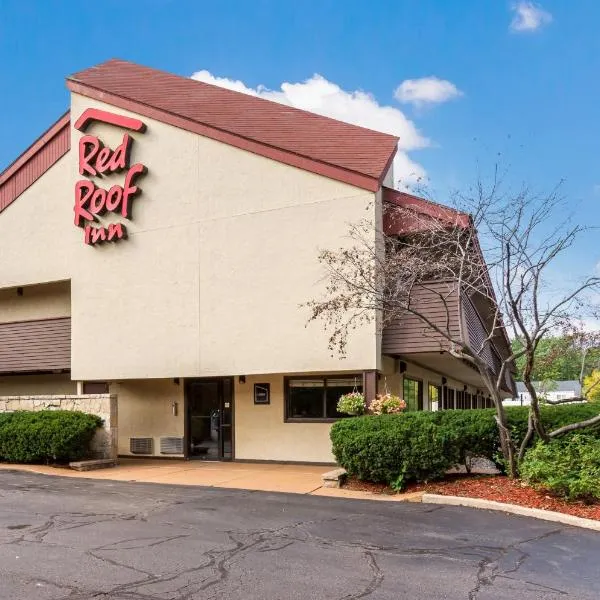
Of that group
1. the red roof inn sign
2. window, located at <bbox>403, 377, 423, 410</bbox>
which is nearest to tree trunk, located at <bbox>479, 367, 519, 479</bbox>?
window, located at <bbox>403, 377, 423, 410</bbox>

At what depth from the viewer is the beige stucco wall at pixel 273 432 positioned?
52.6 feet

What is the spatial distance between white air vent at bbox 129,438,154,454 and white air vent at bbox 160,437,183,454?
40 cm

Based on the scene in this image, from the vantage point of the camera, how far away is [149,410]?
18578 mm

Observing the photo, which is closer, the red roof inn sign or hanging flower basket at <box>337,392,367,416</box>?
hanging flower basket at <box>337,392,367,416</box>

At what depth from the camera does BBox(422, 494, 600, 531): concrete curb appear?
335 inches

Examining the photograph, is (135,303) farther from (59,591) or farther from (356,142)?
(59,591)

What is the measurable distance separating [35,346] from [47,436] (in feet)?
15.2

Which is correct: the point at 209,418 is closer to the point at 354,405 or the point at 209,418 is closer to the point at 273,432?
the point at 273,432

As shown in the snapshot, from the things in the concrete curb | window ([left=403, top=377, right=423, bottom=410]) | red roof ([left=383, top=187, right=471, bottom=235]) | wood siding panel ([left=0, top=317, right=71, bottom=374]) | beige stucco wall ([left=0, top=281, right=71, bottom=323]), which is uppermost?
A: red roof ([left=383, top=187, right=471, bottom=235])

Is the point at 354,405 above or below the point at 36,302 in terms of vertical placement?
below

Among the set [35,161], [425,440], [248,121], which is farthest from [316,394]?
[35,161]

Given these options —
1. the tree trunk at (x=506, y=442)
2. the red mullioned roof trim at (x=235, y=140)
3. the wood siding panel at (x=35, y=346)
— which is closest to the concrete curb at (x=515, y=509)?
the tree trunk at (x=506, y=442)

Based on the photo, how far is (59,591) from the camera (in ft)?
18.8

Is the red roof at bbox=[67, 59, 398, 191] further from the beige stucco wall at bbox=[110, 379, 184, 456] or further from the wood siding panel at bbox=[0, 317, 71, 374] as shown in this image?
the beige stucco wall at bbox=[110, 379, 184, 456]
